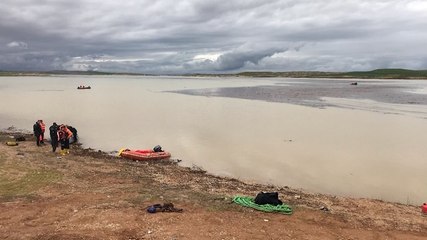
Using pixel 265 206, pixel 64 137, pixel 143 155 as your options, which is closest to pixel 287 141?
pixel 143 155

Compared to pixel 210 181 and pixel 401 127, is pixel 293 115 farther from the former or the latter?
pixel 210 181

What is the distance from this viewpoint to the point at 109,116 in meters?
40.9

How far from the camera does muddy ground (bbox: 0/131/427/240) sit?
11.1 m

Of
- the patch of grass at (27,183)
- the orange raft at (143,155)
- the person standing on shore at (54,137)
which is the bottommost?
the orange raft at (143,155)

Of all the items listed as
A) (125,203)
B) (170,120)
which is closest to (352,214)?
(125,203)

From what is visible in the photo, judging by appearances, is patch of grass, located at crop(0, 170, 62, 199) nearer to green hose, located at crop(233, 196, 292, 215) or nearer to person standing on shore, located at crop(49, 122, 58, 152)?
person standing on shore, located at crop(49, 122, 58, 152)

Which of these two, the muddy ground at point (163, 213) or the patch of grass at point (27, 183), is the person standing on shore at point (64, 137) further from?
the patch of grass at point (27, 183)

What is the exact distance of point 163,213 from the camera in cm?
1231

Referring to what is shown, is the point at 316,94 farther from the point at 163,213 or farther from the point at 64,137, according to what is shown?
the point at 163,213

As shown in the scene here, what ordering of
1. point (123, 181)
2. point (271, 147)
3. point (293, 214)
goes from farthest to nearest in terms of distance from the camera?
point (271, 147)
point (123, 181)
point (293, 214)

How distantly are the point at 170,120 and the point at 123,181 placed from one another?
69.4 ft

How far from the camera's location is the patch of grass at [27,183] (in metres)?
14.4

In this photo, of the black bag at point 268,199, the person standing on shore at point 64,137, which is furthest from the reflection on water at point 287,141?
the black bag at point 268,199

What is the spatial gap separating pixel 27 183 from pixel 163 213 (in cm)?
624
